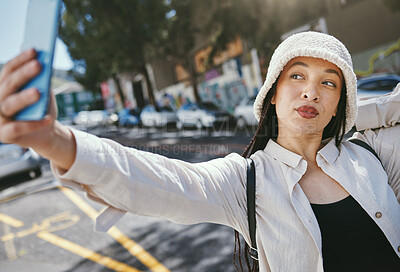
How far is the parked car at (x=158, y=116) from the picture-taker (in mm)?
17875

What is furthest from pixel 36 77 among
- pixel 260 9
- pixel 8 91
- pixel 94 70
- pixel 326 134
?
pixel 94 70

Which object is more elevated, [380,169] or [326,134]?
[326,134]

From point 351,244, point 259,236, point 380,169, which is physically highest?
point 380,169

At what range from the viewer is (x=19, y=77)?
65 cm

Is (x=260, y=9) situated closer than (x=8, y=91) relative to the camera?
No

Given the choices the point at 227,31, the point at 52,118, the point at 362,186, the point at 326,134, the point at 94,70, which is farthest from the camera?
the point at 94,70

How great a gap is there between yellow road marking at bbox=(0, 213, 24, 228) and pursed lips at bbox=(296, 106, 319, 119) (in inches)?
209

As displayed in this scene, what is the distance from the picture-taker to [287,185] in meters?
1.29

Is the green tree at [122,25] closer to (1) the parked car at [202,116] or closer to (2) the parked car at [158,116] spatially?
(2) the parked car at [158,116]

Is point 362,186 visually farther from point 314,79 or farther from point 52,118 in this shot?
point 52,118

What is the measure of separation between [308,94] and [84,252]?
3458 mm

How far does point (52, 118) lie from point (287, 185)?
97 centimetres

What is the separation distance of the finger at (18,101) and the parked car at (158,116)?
1721 centimetres

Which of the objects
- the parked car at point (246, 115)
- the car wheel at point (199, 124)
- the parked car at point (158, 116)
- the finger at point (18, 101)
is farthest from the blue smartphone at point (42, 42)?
the parked car at point (158, 116)
